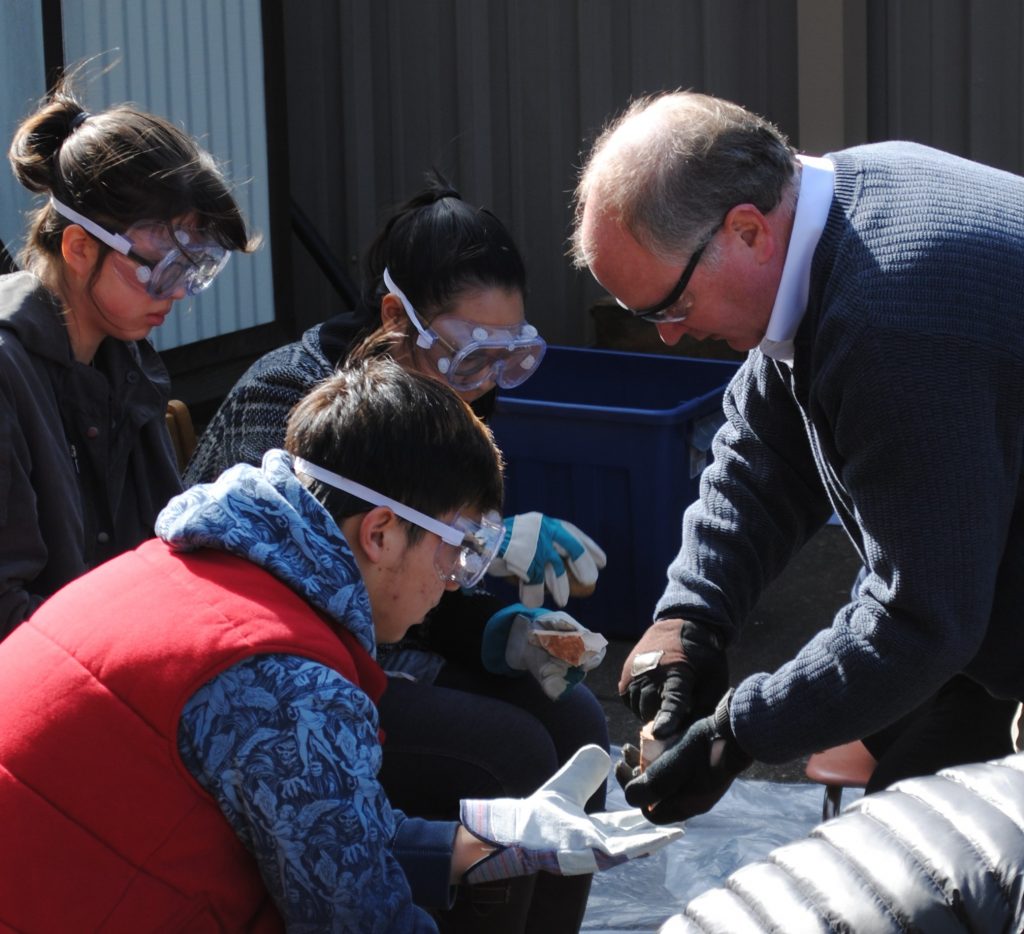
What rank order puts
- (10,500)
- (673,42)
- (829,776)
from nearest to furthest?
1. (10,500)
2. (829,776)
3. (673,42)

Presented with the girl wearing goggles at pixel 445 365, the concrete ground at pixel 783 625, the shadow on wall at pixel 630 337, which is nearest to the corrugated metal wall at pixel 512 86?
the shadow on wall at pixel 630 337

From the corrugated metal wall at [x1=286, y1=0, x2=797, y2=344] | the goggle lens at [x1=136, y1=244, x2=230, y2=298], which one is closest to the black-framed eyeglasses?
the goggle lens at [x1=136, y1=244, x2=230, y2=298]

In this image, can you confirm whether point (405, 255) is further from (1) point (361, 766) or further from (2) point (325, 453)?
(1) point (361, 766)

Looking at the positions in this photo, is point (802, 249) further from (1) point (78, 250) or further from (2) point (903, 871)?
(1) point (78, 250)

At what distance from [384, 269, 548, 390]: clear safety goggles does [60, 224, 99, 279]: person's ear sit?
1.87 feet

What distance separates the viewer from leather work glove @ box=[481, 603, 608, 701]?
2.72 m

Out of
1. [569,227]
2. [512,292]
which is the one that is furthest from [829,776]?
[569,227]

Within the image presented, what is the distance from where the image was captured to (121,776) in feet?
5.31

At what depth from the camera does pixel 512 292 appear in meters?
2.87

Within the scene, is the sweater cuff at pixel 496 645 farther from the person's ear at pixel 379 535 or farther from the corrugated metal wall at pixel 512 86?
the corrugated metal wall at pixel 512 86

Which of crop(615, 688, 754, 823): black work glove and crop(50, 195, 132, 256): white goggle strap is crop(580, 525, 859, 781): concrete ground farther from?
crop(50, 195, 132, 256): white goggle strap

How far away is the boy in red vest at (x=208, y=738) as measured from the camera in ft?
5.32

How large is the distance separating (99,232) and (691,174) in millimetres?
1016

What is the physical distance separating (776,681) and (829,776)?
0.75m
